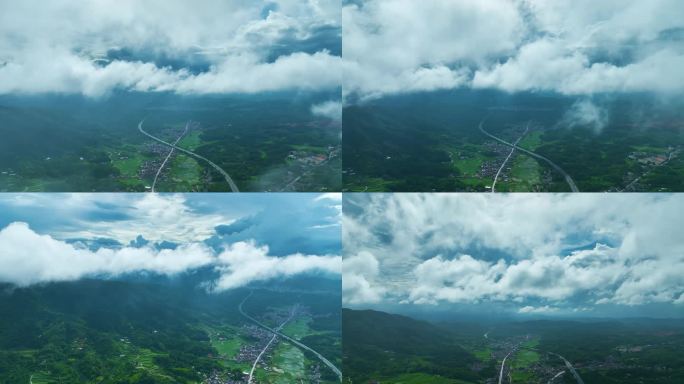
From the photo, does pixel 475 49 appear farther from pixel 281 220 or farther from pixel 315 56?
pixel 281 220

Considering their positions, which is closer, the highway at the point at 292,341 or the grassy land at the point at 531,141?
the highway at the point at 292,341

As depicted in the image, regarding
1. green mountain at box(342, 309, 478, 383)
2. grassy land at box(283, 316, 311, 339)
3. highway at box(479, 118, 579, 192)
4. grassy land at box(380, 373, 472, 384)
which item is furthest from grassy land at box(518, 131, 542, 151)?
grassy land at box(283, 316, 311, 339)

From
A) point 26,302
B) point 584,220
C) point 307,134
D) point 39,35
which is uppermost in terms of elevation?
point 39,35

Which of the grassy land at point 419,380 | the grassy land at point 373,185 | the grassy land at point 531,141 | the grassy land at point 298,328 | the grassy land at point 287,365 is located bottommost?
the grassy land at point 419,380

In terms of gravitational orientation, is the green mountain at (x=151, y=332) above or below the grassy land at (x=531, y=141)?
below

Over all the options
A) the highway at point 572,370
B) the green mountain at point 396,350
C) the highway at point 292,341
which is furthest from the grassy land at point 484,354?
the highway at point 292,341

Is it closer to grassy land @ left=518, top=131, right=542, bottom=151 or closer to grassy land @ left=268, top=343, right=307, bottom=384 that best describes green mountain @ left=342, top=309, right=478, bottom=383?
grassy land @ left=268, top=343, right=307, bottom=384

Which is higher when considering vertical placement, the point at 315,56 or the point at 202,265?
the point at 315,56

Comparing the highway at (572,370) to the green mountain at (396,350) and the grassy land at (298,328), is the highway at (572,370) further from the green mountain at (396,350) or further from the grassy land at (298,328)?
the grassy land at (298,328)

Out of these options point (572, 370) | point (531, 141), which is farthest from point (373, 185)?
point (572, 370)

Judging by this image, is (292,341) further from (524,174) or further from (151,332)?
(524,174)

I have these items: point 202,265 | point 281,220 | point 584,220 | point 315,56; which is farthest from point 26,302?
point 584,220
